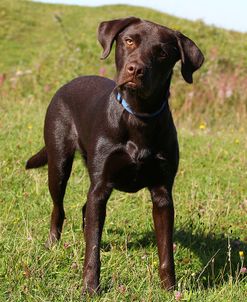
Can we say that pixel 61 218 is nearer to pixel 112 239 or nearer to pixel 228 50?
pixel 112 239

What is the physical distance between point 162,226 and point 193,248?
0.72 metres

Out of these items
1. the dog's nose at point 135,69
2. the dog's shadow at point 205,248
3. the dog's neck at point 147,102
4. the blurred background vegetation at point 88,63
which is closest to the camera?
the dog's nose at point 135,69

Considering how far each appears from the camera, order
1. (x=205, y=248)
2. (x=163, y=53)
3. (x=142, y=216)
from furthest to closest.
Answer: (x=142, y=216) → (x=205, y=248) → (x=163, y=53)

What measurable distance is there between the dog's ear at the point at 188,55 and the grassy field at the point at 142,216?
1.12 meters

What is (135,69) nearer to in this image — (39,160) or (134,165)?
(134,165)

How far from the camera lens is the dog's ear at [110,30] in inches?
158

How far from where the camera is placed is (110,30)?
4051 mm

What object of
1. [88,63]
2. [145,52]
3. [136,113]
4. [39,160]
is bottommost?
[88,63]

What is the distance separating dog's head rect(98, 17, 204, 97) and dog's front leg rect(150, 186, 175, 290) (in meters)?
0.71

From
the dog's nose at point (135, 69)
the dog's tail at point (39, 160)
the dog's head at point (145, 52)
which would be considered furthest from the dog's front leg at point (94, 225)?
the dog's tail at point (39, 160)

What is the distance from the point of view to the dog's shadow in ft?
14.6

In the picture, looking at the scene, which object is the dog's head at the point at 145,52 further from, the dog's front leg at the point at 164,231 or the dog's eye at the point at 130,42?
the dog's front leg at the point at 164,231

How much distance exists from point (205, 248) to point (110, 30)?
1781 mm

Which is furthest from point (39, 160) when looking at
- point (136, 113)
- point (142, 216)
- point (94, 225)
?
point (136, 113)
